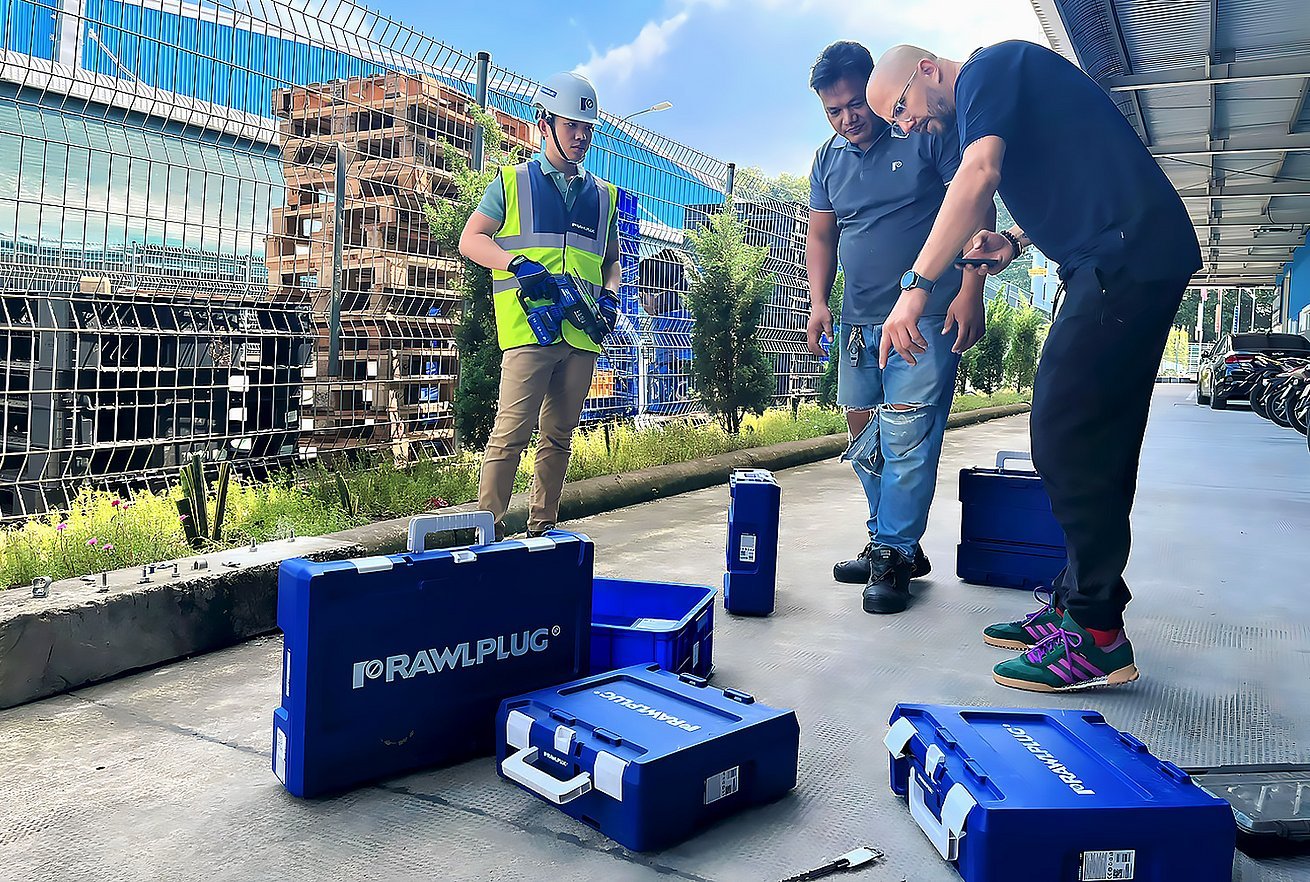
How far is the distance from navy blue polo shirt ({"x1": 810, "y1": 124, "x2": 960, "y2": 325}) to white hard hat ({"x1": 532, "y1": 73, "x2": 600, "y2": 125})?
1.00 m

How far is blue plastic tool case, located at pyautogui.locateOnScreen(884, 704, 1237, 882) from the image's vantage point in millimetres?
1648

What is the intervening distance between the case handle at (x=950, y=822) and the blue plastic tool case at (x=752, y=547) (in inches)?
66.3

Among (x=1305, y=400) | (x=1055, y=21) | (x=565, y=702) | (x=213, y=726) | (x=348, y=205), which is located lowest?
(x=213, y=726)

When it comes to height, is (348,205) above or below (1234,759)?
above

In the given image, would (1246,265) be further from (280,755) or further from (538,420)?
(280,755)

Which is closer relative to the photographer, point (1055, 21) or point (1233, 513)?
point (1233, 513)

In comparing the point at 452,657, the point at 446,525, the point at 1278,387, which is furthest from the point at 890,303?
the point at 1278,387

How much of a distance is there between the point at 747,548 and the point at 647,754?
1.79 meters

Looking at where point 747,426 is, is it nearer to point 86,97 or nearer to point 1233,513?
point 1233,513

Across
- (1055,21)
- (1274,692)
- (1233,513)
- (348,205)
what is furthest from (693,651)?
(1055,21)

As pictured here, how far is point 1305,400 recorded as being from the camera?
1205 cm

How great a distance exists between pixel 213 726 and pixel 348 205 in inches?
138

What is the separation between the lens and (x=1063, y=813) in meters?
1.65

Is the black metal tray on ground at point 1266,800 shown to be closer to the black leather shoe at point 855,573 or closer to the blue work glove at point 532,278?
the black leather shoe at point 855,573
